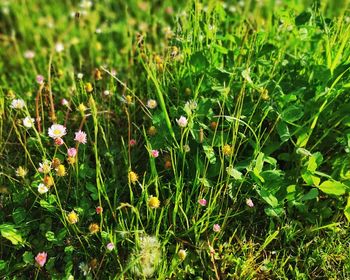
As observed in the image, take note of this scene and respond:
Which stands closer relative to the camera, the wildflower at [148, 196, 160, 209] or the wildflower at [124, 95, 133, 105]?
the wildflower at [148, 196, 160, 209]

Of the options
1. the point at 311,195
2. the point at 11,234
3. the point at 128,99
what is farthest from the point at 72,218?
the point at 311,195

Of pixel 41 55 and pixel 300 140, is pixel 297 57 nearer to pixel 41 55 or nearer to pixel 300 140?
pixel 300 140

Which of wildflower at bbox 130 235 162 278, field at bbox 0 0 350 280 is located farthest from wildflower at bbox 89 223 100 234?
wildflower at bbox 130 235 162 278

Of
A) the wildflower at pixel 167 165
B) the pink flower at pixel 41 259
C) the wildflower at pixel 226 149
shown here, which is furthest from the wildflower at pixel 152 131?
the pink flower at pixel 41 259

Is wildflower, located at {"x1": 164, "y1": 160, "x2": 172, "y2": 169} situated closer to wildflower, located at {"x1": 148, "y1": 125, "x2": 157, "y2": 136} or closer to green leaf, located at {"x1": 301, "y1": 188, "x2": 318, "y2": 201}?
wildflower, located at {"x1": 148, "y1": 125, "x2": 157, "y2": 136}

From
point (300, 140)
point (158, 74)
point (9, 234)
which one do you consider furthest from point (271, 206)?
point (9, 234)

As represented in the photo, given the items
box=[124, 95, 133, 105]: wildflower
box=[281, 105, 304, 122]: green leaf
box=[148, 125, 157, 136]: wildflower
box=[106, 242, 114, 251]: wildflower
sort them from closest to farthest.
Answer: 1. box=[106, 242, 114, 251]: wildflower
2. box=[281, 105, 304, 122]: green leaf
3. box=[148, 125, 157, 136]: wildflower
4. box=[124, 95, 133, 105]: wildflower

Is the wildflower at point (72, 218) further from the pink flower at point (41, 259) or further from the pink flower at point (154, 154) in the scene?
the pink flower at point (154, 154)
